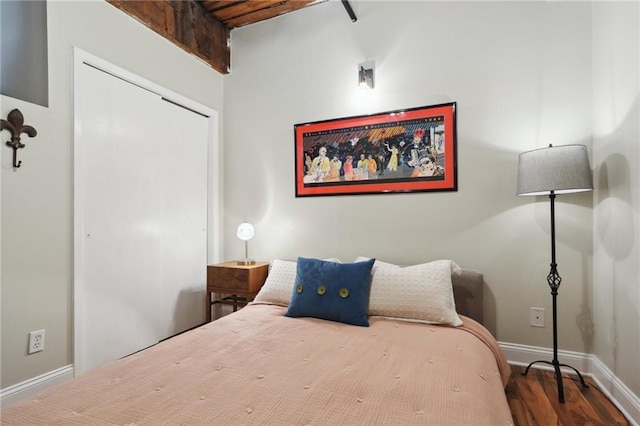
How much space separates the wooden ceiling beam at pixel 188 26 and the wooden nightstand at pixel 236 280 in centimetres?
201

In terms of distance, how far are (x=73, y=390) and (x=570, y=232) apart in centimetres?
283

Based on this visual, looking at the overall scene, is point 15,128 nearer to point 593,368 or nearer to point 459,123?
point 459,123

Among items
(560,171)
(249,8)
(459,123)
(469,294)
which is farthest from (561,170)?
(249,8)

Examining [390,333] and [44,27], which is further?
[44,27]

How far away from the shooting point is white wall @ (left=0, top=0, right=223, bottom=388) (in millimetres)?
1797

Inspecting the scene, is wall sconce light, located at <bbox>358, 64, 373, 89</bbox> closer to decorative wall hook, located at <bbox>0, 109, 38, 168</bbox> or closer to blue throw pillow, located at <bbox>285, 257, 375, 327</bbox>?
blue throw pillow, located at <bbox>285, 257, 375, 327</bbox>

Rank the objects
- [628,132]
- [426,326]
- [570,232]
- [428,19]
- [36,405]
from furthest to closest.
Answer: [428,19] → [570,232] → [426,326] → [628,132] → [36,405]

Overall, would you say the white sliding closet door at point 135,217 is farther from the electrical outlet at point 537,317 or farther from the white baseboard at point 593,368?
the electrical outlet at point 537,317

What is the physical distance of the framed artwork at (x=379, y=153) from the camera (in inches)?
97.8

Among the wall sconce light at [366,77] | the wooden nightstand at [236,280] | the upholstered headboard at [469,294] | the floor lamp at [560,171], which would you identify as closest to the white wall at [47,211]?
the wooden nightstand at [236,280]

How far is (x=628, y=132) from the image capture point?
1.73 meters

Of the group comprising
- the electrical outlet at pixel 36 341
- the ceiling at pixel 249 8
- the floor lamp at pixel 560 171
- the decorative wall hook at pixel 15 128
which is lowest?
the electrical outlet at pixel 36 341

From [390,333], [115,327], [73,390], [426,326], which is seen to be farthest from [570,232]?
[115,327]

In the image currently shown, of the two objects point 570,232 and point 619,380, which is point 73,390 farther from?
point 570,232
